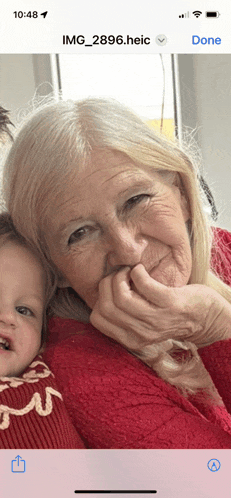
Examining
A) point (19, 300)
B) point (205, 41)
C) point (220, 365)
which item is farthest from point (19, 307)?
point (205, 41)

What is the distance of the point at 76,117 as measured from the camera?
583 millimetres

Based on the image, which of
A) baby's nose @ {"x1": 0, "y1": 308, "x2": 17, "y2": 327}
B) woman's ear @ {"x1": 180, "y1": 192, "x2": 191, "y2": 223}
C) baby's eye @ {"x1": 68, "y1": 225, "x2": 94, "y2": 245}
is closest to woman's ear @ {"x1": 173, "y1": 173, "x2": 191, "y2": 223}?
woman's ear @ {"x1": 180, "y1": 192, "x2": 191, "y2": 223}

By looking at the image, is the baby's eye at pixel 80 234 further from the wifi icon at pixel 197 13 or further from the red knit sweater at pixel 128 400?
the wifi icon at pixel 197 13

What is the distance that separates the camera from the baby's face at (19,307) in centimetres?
56

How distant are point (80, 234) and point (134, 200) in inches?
2.6

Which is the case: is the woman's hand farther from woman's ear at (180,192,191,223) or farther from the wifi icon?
the wifi icon

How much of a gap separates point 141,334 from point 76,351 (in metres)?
0.07

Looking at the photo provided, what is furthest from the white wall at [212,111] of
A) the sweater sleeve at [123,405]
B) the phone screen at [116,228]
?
the sweater sleeve at [123,405]

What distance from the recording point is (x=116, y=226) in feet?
1.86

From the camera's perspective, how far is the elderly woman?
1.81 ft

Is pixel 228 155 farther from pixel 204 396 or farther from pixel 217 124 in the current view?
pixel 204 396

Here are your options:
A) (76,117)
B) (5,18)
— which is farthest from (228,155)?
(5,18)
